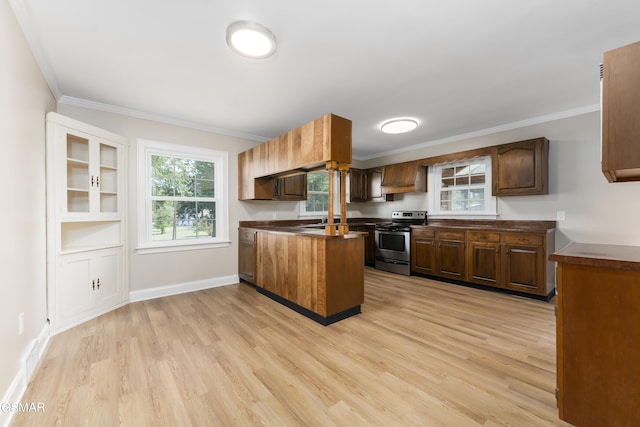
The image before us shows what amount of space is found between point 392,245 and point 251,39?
13.7ft

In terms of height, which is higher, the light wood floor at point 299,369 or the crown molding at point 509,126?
the crown molding at point 509,126

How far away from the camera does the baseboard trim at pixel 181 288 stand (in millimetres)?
3709

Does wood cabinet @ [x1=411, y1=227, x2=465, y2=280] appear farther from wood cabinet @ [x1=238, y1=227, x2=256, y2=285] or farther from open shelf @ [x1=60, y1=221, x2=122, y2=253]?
open shelf @ [x1=60, y1=221, x2=122, y2=253]

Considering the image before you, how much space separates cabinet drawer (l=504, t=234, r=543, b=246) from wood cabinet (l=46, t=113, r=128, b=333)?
5.24 m

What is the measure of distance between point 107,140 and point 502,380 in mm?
4587

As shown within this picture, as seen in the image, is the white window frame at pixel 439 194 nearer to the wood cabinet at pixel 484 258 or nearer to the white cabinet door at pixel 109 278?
the wood cabinet at pixel 484 258

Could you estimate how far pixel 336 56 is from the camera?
7.91ft

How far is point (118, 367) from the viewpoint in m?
2.11

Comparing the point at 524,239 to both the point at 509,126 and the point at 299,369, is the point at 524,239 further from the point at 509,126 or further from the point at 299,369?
the point at 299,369

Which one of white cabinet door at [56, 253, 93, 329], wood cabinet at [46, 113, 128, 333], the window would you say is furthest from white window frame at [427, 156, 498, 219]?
white cabinet door at [56, 253, 93, 329]

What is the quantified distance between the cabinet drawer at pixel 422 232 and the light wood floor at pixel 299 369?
5.20ft

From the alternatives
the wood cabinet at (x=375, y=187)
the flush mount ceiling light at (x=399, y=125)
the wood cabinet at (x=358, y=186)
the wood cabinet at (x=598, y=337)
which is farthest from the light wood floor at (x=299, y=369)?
the wood cabinet at (x=358, y=186)

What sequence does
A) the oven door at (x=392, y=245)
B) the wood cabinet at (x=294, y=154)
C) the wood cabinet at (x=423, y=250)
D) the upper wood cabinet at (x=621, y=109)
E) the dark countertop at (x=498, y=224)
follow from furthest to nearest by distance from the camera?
the oven door at (x=392, y=245) < the wood cabinet at (x=423, y=250) < the dark countertop at (x=498, y=224) < the wood cabinet at (x=294, y=154) < the upper wood cabinet at (x=621, y=109)

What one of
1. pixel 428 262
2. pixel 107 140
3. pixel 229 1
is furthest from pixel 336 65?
pixel 428 262
